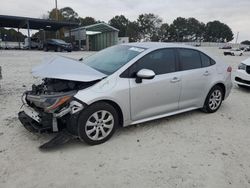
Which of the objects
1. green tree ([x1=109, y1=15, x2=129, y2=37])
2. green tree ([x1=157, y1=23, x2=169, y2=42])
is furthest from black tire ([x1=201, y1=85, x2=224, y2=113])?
green tree ([x1=157, y1=23, x2=169, y2=42])

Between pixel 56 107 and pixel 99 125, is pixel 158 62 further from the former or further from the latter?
pixel 56 107

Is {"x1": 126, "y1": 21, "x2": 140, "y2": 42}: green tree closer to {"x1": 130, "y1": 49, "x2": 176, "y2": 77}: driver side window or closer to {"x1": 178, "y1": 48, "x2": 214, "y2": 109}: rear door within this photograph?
{"x1": 178, "y1": 48, "x2": 214, "y2": 109}: rear door

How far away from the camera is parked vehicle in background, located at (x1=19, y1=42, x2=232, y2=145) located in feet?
11.4

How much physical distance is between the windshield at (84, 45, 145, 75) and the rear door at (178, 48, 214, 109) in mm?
971

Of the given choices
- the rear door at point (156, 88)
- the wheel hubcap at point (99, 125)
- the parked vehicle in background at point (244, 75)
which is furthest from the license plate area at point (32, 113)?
the parked vehicle in background at point (244, 75)

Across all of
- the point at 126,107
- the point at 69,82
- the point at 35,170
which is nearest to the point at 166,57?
the point at 126,107

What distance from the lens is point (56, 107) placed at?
338 cm

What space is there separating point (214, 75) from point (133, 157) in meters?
2.79

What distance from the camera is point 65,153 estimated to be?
11.4ft

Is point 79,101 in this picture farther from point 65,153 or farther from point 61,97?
point 65,153

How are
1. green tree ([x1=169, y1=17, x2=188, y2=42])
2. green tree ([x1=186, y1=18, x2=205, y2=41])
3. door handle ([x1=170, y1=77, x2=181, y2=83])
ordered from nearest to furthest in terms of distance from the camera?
door handle ([x1=170, y1=77, x2=181, y2=83]) < green tree ([x1=169, y1=17, x2=188, y2=42]) < green tree ([x1=186, y1=18, x2=205, y2=41])

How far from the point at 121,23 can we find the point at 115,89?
78.7 meters

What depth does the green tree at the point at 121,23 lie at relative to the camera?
76.0 metres

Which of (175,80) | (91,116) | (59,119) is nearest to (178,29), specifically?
(175,80)
